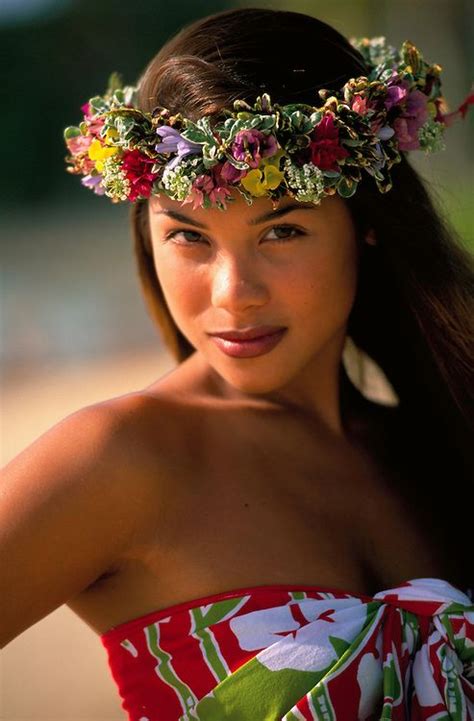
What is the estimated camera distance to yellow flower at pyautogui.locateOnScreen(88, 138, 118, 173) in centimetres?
267

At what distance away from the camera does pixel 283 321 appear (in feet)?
8.50

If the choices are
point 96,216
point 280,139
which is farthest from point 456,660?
point 96,216

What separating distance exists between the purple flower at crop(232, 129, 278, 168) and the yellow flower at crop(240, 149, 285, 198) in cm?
2

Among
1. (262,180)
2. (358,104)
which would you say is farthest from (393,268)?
(262,180)

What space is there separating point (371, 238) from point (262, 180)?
1.57 ft

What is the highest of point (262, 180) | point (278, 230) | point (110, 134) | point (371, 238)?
point (110, 134)

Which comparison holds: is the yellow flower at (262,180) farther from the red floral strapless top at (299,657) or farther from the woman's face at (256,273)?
the red floral strapless top at (299,657)

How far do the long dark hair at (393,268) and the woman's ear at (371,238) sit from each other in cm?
1

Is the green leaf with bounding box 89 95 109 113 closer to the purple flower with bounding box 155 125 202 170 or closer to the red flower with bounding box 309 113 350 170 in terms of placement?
the purple flower with bounding box 155 125 202 170

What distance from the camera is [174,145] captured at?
8.32ft

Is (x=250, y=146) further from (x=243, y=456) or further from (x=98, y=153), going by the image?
(x=243, y=456)

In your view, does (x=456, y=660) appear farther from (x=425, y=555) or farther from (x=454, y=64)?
(x=454, y=64)

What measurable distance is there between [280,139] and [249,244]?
25cm

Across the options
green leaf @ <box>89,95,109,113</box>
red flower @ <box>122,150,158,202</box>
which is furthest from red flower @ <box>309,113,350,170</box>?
green leaf @ <box>89,95,109,113</box>
